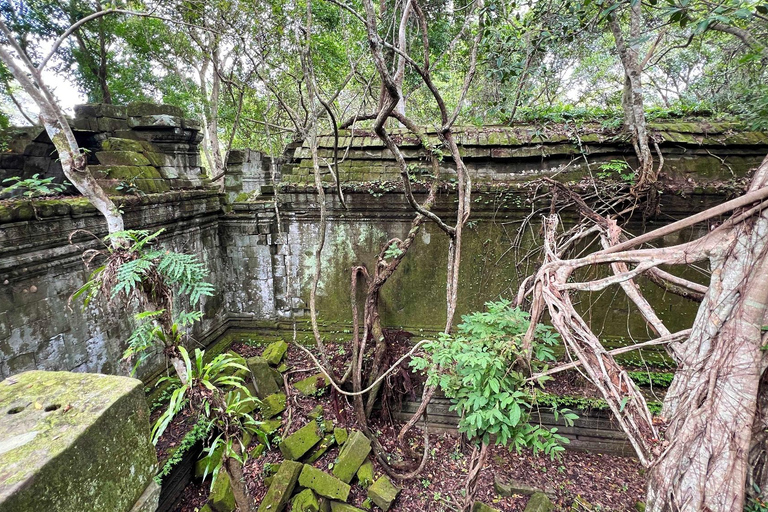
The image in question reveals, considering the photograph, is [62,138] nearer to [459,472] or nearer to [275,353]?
[275,353]

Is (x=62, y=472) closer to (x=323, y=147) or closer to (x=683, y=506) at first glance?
(x=683, y=506)

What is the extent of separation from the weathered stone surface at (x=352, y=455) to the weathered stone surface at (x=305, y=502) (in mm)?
292

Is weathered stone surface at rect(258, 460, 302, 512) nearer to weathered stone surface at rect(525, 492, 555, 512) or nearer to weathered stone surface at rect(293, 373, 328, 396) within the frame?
weathered stone surface at rect(293, 373, 328, 396)

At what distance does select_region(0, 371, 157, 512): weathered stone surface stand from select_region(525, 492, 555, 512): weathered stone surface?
3.24 m

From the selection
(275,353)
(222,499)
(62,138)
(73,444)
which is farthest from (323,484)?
(62,138)

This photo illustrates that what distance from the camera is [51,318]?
9.33 feet

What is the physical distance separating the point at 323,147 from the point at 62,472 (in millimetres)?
4554

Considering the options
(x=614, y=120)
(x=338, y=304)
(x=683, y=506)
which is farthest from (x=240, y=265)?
(x=614, y=120)

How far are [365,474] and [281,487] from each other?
804mm

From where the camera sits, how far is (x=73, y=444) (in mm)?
814

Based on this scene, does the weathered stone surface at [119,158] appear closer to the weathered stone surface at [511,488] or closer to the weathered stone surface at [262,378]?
the weathered stone surface at [262,378]

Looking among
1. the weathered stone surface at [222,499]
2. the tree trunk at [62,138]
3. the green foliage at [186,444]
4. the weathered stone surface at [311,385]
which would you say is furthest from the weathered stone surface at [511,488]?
the tree trunk at [62,138]

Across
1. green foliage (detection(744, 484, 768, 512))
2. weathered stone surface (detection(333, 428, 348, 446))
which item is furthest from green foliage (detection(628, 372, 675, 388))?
weathered stone surface (detection(333, 428, 348, 446))

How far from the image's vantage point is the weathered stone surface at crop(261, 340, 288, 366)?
14.1ft
